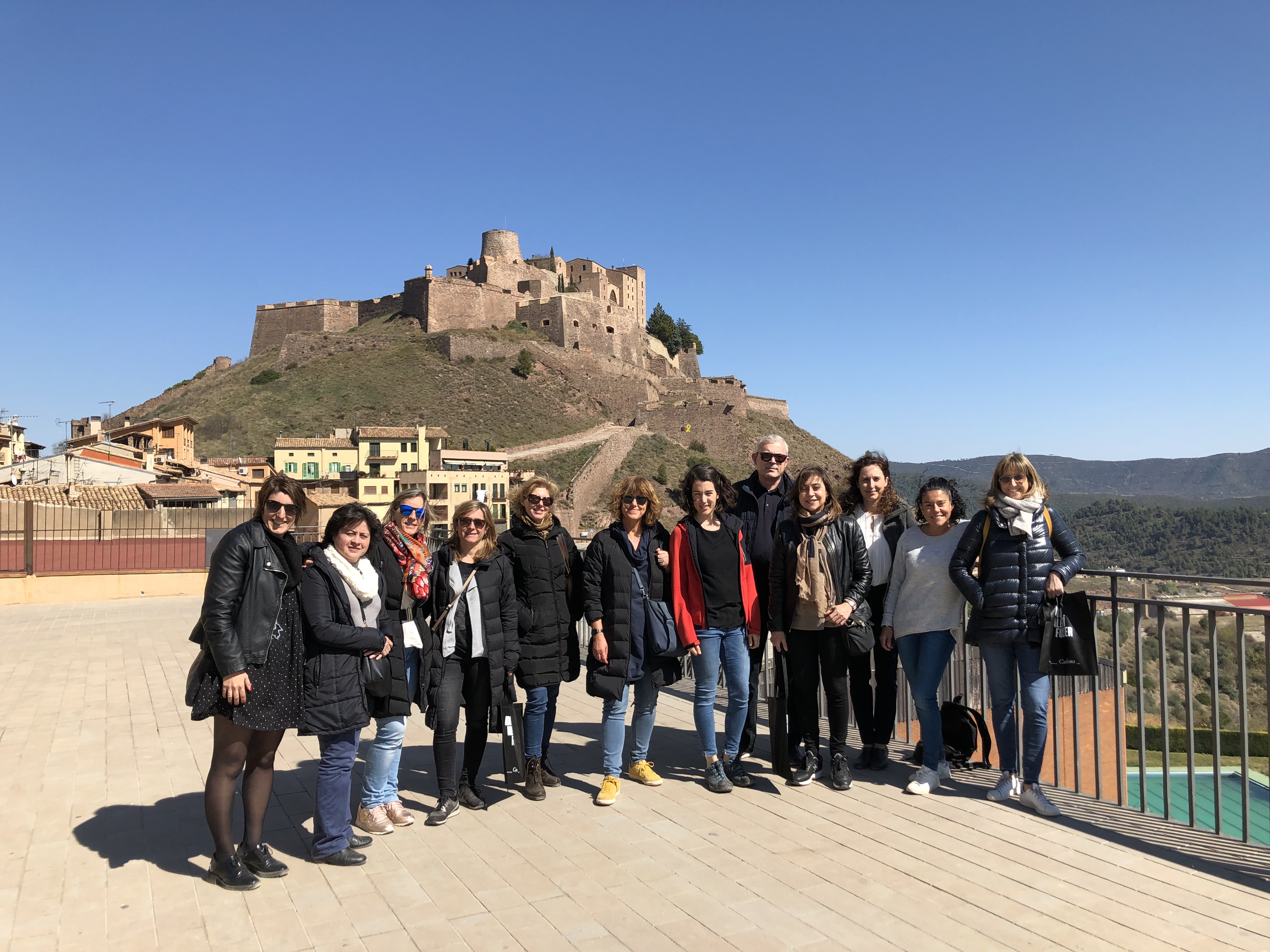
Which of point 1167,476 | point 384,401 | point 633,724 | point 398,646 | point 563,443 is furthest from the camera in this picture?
point 1167,476

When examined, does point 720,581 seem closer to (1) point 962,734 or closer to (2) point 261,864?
(1) point 962,734

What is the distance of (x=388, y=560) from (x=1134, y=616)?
3707 mm

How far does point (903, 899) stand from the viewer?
3205 millimetres

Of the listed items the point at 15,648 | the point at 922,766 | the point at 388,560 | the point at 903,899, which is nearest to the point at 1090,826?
the point at 922,766

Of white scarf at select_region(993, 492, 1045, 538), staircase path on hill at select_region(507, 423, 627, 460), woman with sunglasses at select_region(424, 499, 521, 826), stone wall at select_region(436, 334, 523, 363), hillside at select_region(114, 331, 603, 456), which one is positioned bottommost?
woman with sunglasses at select_region(424, 499, 521, 826)

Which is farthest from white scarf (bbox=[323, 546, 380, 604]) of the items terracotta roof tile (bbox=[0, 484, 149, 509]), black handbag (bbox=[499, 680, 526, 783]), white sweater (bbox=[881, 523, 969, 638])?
terracotta roof tile (bbox=[0, 484, 149, 509])

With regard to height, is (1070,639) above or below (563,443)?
below

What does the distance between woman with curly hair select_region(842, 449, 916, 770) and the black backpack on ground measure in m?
0.32

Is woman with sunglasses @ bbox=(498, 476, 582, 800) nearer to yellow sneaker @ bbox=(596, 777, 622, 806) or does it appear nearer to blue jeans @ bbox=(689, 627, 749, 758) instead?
yellow sneaker @ bbox=(596, 777, 622, 806)

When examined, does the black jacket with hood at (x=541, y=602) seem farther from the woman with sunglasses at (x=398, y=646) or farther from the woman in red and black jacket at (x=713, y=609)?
the woman in red and black jacket at (x=713, y=609)

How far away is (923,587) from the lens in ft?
14.9

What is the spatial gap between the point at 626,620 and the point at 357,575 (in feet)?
4.90

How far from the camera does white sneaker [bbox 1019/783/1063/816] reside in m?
4.06

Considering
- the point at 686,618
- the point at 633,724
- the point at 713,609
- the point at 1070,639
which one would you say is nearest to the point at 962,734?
the point at 1070,639
